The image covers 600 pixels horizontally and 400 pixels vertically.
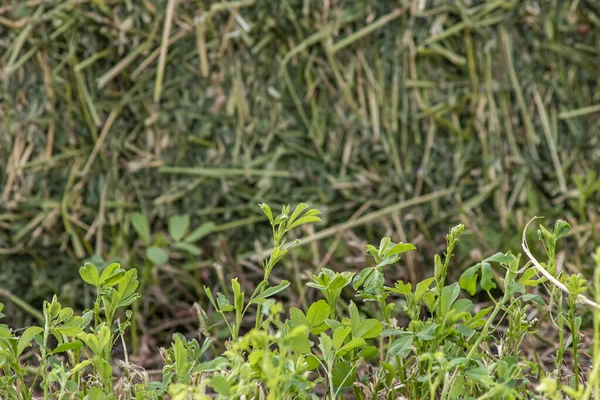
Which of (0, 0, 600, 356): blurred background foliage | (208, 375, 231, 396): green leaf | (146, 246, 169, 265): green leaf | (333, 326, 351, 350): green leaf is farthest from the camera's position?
(0, 0, 600, 356): blurred background foliage

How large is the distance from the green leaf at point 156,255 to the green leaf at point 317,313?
39.4 inches

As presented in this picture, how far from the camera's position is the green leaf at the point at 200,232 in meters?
1.74

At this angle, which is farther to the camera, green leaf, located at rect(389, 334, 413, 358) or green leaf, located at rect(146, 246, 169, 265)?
green leaf, located at rect(146, 246, 169, 265)

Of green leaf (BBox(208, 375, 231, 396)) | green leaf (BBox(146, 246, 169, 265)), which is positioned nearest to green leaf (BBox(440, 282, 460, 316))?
green leaf (BBox(208, 375, 231, 396))

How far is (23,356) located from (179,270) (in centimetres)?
37

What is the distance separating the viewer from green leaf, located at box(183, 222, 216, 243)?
5.71 ft

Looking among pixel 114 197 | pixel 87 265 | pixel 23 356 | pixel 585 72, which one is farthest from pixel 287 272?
pixel 87 265

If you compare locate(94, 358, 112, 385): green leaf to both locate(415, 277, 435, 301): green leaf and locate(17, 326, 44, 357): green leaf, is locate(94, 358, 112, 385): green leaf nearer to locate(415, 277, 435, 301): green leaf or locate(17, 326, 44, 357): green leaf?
locate(17, 326, 44, 357): green leaf

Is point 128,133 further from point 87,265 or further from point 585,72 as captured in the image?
point 87,265

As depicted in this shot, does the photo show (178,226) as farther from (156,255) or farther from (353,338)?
(353,338)

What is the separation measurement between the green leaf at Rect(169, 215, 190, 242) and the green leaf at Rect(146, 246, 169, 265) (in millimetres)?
59

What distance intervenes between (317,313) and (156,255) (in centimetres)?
103

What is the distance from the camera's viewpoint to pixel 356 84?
1.82m

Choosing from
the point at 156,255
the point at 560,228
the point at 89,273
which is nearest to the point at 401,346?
the point at 560,228
